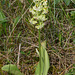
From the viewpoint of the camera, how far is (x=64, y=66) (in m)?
1.28

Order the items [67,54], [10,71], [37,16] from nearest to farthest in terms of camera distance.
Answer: [37,16] → [10,71] → [67,54]

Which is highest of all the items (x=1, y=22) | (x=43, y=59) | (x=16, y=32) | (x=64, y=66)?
(x=1, y=22)

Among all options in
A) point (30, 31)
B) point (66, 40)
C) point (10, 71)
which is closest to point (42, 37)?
point (30, 31)

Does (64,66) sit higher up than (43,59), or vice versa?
(43,59)

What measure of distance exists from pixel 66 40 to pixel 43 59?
0.46m

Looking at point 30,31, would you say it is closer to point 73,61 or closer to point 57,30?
point 57,30

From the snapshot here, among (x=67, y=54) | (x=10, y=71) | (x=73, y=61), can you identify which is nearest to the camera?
(x=10, y=71)

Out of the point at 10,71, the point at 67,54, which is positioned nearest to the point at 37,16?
the point at 10,71

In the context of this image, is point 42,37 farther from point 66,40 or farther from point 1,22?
point 1,22

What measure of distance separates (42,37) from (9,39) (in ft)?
1.30

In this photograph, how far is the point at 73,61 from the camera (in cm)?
127

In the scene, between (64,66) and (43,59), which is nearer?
(43,59)

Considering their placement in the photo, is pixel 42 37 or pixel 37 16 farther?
pixel 42 37

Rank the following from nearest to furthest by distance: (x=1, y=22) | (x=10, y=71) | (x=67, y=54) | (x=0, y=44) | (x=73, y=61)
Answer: (x=10, y=71), (x=73, y=61), (x=67, y=54), (x=0, y=44), (x=1, y=22)
